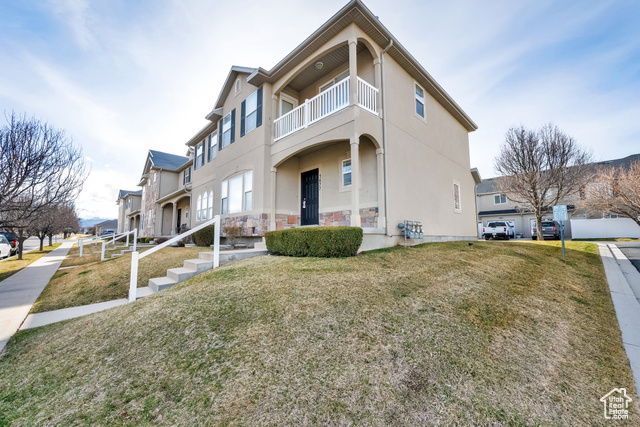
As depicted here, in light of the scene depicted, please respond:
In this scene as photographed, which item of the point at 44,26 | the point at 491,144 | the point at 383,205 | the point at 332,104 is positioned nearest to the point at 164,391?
the point at 383,205

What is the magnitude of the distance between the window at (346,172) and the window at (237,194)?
12.9 feet

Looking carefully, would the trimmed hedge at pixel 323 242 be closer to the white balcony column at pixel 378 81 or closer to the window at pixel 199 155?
the white balcony column at pixel 378 81

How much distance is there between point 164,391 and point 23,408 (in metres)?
1.24

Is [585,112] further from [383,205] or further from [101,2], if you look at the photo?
[101,2]

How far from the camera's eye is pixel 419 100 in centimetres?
1102

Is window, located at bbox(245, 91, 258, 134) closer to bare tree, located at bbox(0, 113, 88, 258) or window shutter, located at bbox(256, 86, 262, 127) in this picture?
window shutter, located at bbox(256, 86, 262, 127)

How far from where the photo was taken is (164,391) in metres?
2.34

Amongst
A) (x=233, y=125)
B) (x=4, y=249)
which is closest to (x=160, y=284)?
(x=233, y=125)

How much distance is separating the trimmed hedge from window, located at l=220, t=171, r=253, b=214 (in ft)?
15.0

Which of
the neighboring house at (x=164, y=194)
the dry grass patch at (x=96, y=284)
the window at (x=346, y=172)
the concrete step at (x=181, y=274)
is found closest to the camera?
the concrete step at (x=181, y=274)

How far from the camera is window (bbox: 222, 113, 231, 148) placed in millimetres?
13298

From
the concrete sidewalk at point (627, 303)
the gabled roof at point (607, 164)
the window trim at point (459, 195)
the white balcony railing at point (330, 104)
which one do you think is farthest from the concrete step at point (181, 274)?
the gabled roof at point (607, 164)

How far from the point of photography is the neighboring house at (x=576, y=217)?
69.1ft

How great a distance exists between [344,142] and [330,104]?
1.50m
